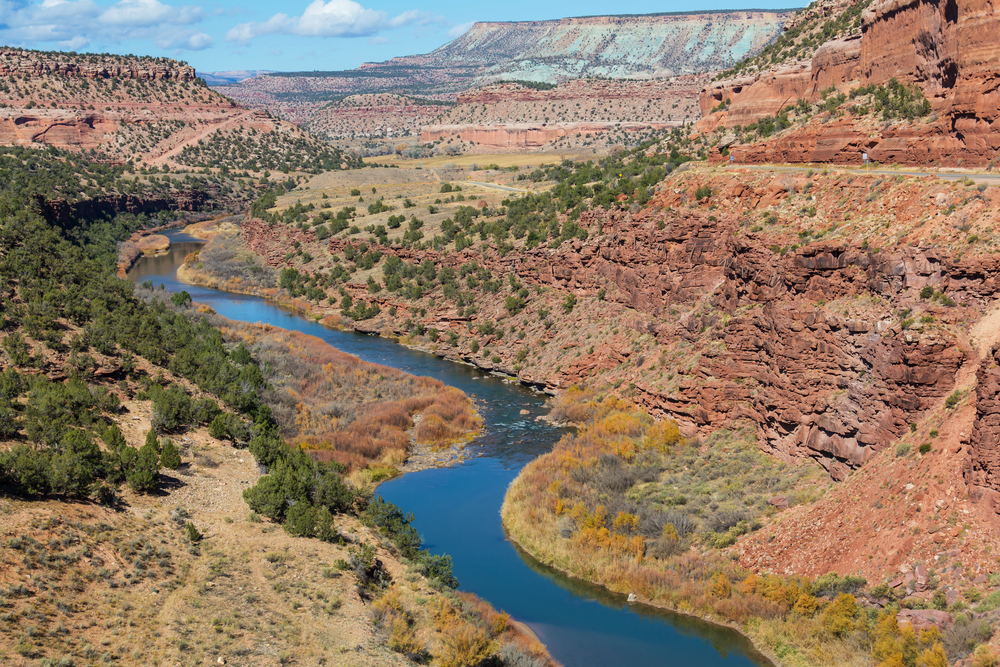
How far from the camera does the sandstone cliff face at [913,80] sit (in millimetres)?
30016

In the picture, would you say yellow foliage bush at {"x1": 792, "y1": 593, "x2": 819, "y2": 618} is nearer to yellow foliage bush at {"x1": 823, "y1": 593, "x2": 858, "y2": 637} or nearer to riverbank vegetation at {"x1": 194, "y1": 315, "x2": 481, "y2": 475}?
yellow foliage bush at {"x1": 823, "y1": 593, "x2": 858, "y2": 637}

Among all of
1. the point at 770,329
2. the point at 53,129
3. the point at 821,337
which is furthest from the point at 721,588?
the point at 53,129

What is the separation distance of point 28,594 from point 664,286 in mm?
32404

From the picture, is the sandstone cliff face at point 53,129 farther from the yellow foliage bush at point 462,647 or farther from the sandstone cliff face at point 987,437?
the sandstone cliff face at point 987,437

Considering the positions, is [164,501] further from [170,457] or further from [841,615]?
[841,615]

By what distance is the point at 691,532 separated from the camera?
27.7 metres

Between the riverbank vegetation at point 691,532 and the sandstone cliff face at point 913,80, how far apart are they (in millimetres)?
13760

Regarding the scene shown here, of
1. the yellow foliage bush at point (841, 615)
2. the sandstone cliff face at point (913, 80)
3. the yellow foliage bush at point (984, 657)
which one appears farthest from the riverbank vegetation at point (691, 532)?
the sandstone cliff face at point (913, 80)

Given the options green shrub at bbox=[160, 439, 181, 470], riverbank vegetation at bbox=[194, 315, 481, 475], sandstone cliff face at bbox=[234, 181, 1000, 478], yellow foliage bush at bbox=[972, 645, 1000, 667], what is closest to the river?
riverbank vegetation at bbox=[194, 315, 481, 475]

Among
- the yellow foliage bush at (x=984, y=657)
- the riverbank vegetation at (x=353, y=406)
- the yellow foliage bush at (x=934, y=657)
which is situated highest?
the riverbank vegetation at (x=353, y=406)

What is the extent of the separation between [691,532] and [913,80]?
22.8m

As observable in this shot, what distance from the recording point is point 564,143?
150 meters

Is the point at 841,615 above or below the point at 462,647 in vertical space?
below

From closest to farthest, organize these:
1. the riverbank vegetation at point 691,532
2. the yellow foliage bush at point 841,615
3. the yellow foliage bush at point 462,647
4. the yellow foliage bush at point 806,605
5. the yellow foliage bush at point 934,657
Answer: the yellow foliage bush at point 934,657, the yellow foliage bush at point 462,647, the yellow foliage bush at point 841,615, the riverbank vegetation at point 691,532, the yellow foliage bush at point 806,605
